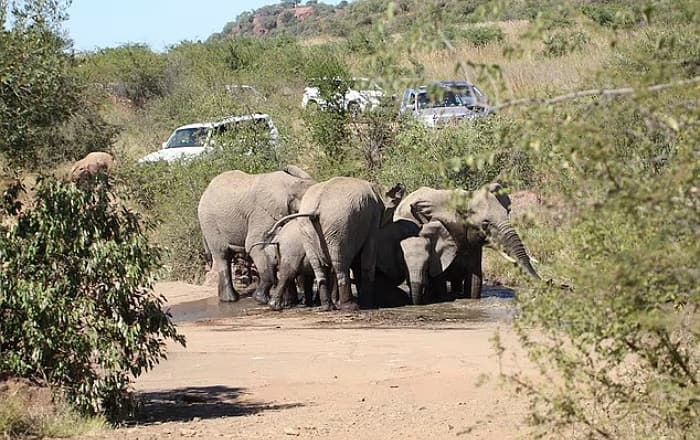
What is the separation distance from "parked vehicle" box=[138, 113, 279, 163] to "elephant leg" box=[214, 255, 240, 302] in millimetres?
4347

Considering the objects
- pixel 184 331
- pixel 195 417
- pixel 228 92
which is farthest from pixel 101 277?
pixel 228 92

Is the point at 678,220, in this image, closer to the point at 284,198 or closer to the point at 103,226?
the point at 103,226

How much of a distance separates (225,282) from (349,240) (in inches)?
99.7

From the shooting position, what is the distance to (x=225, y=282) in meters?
20.9

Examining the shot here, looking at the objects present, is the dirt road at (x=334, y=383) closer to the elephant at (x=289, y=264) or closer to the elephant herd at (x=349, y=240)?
the elephant herd at (x=349, y=240)

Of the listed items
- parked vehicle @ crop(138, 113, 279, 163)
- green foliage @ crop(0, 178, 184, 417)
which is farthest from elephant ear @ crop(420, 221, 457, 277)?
green foliage @ crop(0, 178, 184, 417)

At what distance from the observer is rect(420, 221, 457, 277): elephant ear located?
19812 millimetres

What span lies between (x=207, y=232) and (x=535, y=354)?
A: 1488 centimetres

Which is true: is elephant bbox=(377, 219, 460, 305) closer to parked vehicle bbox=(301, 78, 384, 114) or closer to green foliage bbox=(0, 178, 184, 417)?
parked vehicle bbox=(301, 78, 384, 114)

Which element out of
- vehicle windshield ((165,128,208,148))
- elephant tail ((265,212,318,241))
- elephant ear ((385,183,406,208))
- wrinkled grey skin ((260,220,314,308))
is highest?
vehicle windshield ((165,128,208,148))

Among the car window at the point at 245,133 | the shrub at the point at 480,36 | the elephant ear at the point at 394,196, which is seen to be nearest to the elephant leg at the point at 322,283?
the elephant ear at the point at 394,196

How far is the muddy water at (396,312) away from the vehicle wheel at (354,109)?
7130mm

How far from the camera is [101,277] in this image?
376 inches

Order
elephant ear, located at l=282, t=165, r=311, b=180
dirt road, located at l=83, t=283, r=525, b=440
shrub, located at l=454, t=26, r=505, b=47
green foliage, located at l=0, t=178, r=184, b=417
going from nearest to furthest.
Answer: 1. green foliage, located at l=0, t=178, r=184, b=417
2. dirt road, located at l=83, t=283, r=525, b=440
3. elephant ear, located at l=282, t=165, r=311, b=180
4. shrub, located at l=454, t=26, r=505, b=47
